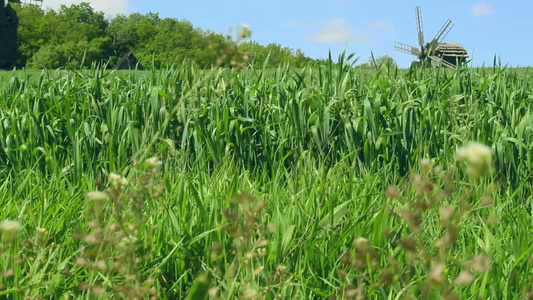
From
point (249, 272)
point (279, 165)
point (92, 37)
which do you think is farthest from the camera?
point (92, 37)

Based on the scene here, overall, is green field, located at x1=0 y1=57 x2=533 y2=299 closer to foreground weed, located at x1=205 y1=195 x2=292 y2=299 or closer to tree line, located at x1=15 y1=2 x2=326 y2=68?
foreground weed, located at x1=205 y1=195 x2=292 y2=299

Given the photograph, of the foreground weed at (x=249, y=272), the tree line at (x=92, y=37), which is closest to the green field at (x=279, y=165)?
the foreground weed at (x=249, y=272)

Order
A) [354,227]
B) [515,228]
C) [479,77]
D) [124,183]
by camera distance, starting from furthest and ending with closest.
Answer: [479,77]
[515,228]
[354,227]
[124,183]

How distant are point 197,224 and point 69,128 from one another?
7.12 ft

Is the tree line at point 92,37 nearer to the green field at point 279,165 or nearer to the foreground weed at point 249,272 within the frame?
the green field at point 279,165

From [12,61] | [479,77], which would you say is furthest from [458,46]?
[479,77]

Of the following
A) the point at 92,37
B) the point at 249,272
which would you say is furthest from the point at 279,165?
the point at 92,37

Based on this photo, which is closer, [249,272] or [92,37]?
[249,272]

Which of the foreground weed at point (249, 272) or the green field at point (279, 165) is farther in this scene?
the green field at point (279, 165)

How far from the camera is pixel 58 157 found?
437 centimetres

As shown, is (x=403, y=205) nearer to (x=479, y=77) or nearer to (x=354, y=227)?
(x=354, y=227)

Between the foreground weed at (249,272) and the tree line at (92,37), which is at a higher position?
the tree line at (92,37)

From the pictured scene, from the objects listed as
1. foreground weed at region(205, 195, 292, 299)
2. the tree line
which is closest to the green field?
foreground weed at region(205, 195, 292, 299)

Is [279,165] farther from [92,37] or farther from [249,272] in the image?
[92,37]
